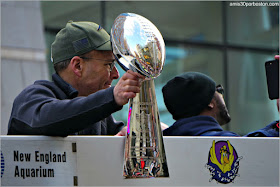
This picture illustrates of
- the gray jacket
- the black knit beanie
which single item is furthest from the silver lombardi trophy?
the black knit beanie

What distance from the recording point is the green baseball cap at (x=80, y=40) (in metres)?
2.60

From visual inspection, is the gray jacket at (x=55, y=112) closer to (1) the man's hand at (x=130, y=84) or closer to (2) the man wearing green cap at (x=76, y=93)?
→ (2) the man wearing green cap at (x=76, y=93)

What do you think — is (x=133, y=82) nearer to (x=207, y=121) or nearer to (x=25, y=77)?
(x=207, y=121)

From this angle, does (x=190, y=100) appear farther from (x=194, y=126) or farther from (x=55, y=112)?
(x=55, y=112)

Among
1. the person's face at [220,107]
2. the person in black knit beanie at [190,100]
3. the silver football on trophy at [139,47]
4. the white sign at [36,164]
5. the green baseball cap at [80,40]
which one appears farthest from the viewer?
the person's face at [220,107]

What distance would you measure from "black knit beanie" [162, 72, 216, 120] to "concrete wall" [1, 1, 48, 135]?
9.43 ft

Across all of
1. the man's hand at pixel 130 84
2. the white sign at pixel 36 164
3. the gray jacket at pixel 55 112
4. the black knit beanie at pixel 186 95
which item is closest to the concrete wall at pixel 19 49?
the black knit beanie at pixel 186 95

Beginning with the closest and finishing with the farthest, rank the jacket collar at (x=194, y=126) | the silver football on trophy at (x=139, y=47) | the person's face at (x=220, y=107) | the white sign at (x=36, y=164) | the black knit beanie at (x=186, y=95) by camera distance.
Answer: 1. the silver football on trophy at (x=139, y=47)
2. the white sign at (x=36, y=164)
3. the jacket collar at (x=194, y=126)
4. the black knit beanie at (x=186, y=95)
5. the person's face at (x=220, y=107)

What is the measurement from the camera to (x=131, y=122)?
1792 mm

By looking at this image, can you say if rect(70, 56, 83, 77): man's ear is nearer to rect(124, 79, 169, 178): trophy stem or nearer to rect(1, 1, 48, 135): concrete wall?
rect(124, 79, 169, 178): trophy stem

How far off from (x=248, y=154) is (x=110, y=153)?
22.8 inches

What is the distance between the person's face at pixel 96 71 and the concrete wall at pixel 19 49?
124 inches

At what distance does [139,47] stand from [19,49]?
15.1 feet

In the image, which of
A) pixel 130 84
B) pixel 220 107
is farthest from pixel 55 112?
pixel 220 107
